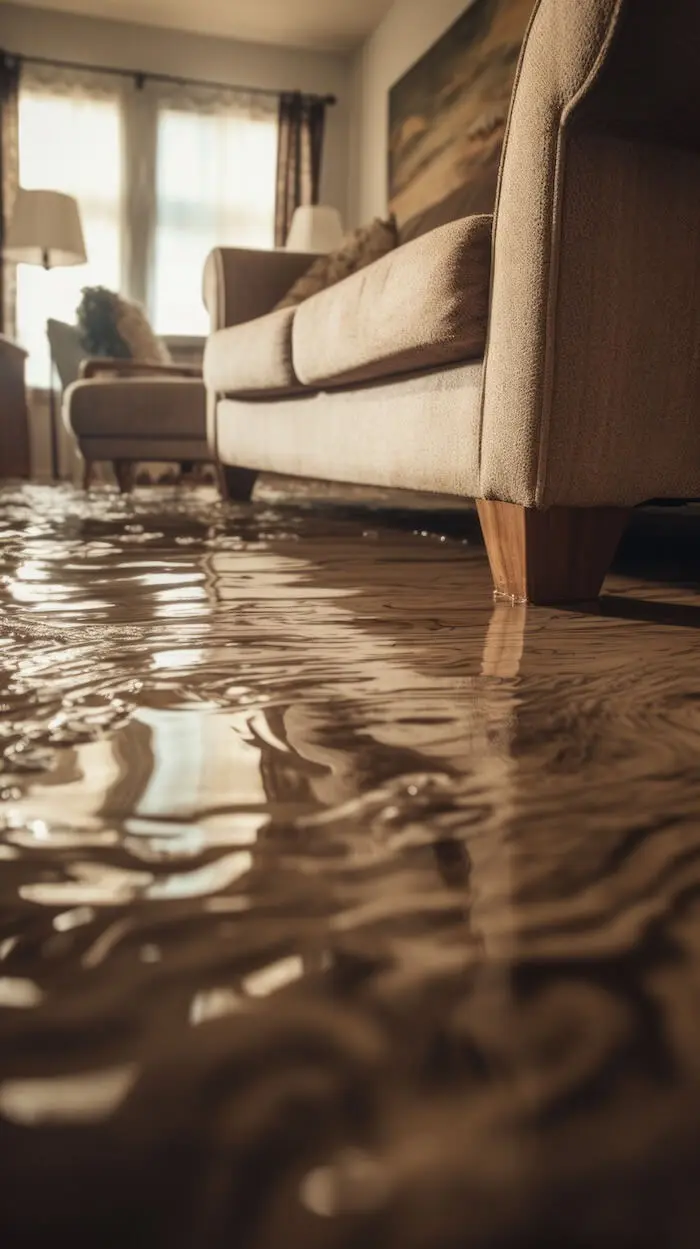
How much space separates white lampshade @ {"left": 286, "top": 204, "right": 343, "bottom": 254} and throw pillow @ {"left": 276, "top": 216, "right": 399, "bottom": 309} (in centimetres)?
190

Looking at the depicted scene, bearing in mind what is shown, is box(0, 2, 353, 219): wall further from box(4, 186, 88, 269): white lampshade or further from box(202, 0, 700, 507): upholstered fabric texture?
box(202, 0, 700, 507): upholstered fabric texture

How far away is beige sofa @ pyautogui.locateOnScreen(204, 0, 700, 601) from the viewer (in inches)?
40.6

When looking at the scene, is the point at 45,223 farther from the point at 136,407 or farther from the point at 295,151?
the point at 295,151

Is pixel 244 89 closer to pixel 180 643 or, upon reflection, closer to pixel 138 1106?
pixel 180 643

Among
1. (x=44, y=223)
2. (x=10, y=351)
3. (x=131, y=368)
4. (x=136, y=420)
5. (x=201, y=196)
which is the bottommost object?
(x=136, y=420)

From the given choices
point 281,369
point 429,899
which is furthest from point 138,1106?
point 281,369

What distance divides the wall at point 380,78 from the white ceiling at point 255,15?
153 mm

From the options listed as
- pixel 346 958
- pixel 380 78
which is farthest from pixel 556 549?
pixel 380 78

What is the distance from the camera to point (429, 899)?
0.33 metres

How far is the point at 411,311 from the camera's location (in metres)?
1.34

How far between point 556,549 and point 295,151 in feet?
18.5

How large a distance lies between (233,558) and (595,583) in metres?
0.58

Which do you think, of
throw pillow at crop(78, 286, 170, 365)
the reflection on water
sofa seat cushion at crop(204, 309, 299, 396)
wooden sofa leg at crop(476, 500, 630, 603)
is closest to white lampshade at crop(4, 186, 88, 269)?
throw pillow at crop(78, 286, 170, 365)

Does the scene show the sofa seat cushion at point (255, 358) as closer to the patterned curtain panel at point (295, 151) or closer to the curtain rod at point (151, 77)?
the patterned curtain panel at point (295, 151)
